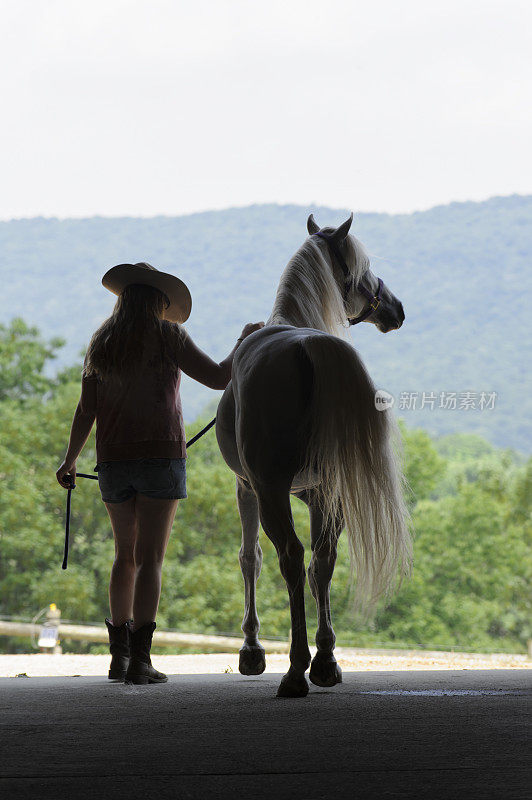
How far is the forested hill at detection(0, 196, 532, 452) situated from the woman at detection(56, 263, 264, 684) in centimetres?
9148

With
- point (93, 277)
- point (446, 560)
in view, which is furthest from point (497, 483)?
point (93, 277)

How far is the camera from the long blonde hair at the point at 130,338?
4.09 metres

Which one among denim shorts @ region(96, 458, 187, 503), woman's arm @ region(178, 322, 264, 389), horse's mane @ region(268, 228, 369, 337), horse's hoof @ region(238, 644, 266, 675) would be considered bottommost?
horse's hoof @ region(238, 644, 266, 675)

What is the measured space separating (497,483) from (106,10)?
152 metres

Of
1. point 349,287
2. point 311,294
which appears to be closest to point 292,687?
point 311,294

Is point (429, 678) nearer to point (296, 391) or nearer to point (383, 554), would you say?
point (383, 554)

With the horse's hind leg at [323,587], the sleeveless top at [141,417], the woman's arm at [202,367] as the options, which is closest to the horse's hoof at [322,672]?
the horse's hind leg at [323,587]

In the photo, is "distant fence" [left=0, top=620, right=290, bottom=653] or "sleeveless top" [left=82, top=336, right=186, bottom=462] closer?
"sleeveless top" [left=82, top=336, right=186, bottom=462]

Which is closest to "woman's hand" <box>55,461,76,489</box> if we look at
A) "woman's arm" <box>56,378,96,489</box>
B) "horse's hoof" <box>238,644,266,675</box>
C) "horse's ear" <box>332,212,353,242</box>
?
"woman's arm" <box>56,378,96,489</box>

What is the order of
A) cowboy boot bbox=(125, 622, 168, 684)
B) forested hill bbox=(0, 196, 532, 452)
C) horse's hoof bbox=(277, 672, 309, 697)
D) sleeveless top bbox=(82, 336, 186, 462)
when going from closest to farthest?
horse's hoof bbox=(277, 672, 309, 697) < cowboy boot bbox=(125, 622, 168, 684) < sleeveless top bbox=(82, 336, 186, 462) < forested hill bbox=(0, 196, 532, 452)

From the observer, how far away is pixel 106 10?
6727 inches

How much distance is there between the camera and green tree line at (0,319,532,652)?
2947 centimetres

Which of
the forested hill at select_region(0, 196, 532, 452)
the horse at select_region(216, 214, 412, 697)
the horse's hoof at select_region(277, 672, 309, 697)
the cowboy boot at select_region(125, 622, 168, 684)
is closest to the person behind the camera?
the horse's hoof at select_region(277, 672, 309, 697)

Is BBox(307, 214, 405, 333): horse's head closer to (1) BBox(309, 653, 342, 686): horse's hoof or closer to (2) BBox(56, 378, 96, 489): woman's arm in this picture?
(2) BBox(56, 378, 96, 489): woman's arm
